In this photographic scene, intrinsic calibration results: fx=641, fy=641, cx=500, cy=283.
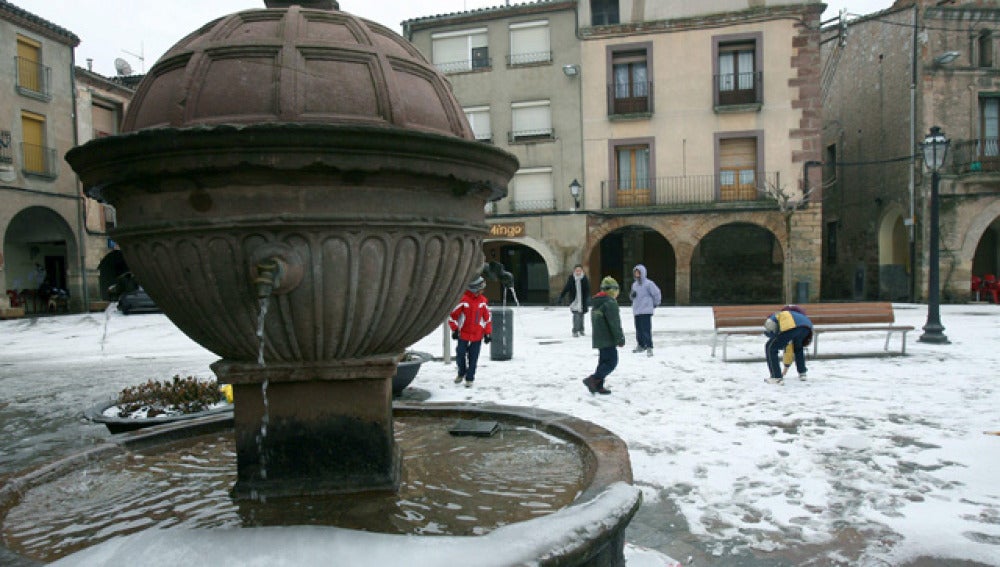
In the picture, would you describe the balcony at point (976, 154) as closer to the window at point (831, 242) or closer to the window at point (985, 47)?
the window at point (985, 47)

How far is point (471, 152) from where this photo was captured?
2.61 m

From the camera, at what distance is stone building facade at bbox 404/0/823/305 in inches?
830

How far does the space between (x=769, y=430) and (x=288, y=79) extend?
14.8ft

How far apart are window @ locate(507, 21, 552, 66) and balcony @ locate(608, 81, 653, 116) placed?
2.66m

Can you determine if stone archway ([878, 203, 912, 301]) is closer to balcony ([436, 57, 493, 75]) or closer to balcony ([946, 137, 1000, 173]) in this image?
balcony ([946, 137, 1000, 173])

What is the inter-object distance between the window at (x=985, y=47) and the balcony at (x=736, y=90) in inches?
265

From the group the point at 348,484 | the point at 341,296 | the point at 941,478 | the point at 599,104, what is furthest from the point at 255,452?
the point at 599,104

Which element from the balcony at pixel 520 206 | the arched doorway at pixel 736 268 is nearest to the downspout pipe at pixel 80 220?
the balcony at pixel 520 206

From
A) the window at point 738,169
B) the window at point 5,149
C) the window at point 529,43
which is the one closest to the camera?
the window at point 5,149

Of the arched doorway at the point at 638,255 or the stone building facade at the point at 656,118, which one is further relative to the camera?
the arched doorway at the point at 638,255

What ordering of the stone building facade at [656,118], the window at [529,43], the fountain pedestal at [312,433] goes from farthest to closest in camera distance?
the window at [529,43]
the stone building facade at [656,118]
the fountain pedestal at [312,433]

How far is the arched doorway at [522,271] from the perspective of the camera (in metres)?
25.9

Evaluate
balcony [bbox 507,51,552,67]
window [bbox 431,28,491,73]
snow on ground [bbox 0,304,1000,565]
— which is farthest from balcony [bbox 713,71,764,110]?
snow on ground [bbox 0,304,1000,565]

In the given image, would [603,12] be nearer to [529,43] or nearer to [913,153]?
[529,43]
